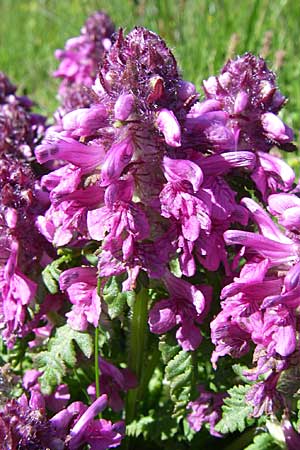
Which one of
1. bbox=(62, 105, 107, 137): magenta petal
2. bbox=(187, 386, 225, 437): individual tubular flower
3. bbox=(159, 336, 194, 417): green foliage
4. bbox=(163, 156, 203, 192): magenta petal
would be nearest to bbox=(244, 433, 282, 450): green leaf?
bbox=(187, 386, 225, 437): individual tubular flower

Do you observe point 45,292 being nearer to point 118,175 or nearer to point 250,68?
point 118,175

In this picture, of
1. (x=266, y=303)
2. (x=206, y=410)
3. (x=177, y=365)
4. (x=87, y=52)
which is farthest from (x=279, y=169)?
(x=87, y=52)

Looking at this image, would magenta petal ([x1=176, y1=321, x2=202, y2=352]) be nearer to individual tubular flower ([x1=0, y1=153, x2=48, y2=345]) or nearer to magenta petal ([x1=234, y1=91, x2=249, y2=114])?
individual tubular flower ([x1=0, y1=153, x2=48, y2=345])

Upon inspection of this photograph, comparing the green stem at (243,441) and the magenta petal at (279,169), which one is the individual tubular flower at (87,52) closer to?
the magenta petal at (279,169)

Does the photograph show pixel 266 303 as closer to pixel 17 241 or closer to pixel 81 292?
pixel 81 292

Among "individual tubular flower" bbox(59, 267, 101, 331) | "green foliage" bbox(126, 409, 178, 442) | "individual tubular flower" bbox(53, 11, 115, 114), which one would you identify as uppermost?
"individual tubular flower" bbox(53, 11, 115, 114)

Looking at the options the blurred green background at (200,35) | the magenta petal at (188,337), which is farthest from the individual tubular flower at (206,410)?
the blurred green background at (200,35)
